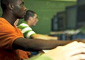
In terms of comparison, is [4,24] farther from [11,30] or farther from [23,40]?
[23,40]

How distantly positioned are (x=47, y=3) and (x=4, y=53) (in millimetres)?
1635

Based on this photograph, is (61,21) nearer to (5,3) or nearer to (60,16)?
(60,16)

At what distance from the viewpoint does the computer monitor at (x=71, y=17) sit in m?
1.85

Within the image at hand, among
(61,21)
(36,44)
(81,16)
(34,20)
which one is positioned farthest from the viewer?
(61,21)

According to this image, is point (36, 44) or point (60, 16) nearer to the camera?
point (36, 44)

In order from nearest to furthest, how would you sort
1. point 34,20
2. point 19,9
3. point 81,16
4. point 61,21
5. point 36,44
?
point 36,44
point 19,9
point 81,16
point 34,20
point 61,21

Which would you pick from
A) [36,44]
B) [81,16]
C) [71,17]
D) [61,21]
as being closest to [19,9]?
[36,44]

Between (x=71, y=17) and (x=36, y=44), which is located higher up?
(x=36, y=44)

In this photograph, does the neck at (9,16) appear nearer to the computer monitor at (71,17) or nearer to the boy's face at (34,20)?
the boy's face at (34,20)

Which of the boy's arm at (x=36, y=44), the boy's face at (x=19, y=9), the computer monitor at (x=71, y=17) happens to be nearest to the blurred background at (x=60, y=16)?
the computer monitor at (x=71, y=17)

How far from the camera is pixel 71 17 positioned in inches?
76.8

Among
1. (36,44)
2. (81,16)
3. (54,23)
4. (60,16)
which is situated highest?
(36,44)

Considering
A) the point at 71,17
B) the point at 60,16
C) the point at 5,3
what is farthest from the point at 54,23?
the point at 5,3

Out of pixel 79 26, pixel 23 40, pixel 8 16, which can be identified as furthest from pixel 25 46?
pixel 79 26
